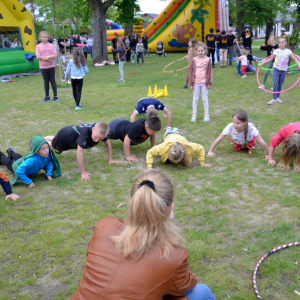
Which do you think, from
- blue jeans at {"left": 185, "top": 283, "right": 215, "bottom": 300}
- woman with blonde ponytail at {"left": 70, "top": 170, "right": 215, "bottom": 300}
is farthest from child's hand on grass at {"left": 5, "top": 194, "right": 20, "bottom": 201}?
blue jeans at {"left": 185, "top": 283, "right": 215, "bottom": 300}

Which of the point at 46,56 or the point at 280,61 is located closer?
the point at 280,61

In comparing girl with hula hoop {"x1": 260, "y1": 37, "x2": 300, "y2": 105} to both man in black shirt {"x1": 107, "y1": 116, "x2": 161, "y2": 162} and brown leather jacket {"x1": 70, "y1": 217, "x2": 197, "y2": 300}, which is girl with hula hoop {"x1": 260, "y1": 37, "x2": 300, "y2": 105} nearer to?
man in black shirt {"x1": 107, "y1": 116, "x2": 161, "y2": 162}

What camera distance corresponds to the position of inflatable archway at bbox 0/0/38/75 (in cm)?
1588

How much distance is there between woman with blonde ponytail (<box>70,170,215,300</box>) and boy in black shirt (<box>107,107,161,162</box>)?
11.1 feet

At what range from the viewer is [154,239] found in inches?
73.6

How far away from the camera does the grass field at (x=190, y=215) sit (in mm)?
2955

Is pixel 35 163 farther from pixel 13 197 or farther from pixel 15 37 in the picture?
pixel 15 37

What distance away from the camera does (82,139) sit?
16.4 ft

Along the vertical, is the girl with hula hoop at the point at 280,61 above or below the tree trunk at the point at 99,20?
below

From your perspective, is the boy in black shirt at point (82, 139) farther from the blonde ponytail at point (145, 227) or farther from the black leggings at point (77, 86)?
the black leggings at point (77, 86)

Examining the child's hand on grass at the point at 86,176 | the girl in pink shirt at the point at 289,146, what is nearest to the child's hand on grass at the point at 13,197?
the child's hand on grass at the point at 86,176

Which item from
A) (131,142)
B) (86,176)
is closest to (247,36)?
(131,142)

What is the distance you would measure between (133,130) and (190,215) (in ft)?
7.11

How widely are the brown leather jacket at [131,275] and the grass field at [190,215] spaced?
111cm
